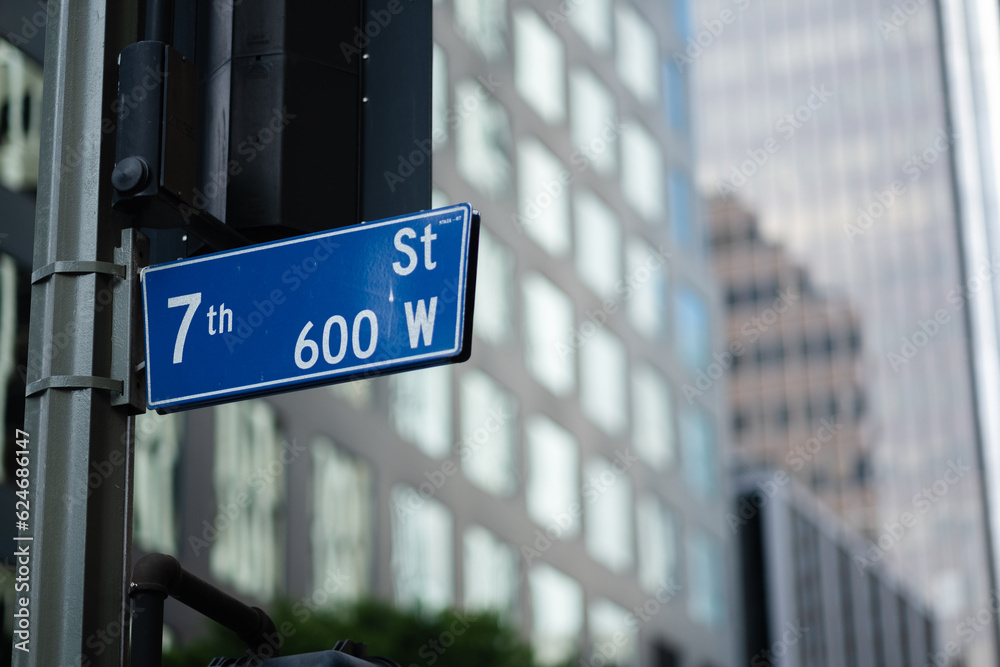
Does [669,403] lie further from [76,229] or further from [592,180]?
[76,229]

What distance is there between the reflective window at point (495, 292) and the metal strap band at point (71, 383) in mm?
32305

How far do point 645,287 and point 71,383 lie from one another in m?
45.6

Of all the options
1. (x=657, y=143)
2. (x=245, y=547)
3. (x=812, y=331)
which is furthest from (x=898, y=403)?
(x=245, y=547)

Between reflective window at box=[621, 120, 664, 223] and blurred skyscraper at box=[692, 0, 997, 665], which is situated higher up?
blurred skyscraper at box=[692, 0, 997, 665]

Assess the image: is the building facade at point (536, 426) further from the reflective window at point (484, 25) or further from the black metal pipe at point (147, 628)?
the black metal pipe at point (147, 628)

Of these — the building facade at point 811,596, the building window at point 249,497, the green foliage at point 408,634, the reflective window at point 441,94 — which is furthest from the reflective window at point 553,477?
the building facade at point 811,596

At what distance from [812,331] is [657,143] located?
79.3 m

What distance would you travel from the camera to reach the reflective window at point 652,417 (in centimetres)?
4659

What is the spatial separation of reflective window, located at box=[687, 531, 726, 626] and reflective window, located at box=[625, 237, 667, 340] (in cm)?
716

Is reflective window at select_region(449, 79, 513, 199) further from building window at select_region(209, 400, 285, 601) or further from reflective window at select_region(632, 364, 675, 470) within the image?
building window at select_region(209, 400, 285, 601)

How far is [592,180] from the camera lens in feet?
148

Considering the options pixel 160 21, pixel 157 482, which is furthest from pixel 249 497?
pixel 160 21

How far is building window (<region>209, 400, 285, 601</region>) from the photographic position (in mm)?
24922

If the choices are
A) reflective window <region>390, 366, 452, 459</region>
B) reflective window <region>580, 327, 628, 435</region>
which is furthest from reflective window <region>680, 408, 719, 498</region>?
reflective window <region>390, 366, 452, 459</region>
